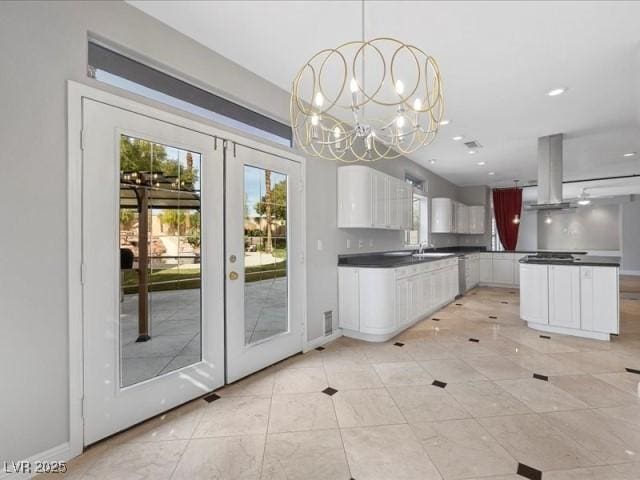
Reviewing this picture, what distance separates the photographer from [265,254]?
9.52 feet

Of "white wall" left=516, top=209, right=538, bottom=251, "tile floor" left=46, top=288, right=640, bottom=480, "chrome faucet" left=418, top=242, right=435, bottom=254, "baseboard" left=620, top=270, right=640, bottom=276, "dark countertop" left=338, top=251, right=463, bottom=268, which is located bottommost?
"tile floor" left=46, top=288, right=640, bottom=480

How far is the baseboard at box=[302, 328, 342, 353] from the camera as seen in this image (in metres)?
3.34

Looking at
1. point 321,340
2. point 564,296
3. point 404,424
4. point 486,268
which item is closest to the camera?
point 404,424

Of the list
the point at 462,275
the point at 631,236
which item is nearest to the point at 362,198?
the point at 462,275

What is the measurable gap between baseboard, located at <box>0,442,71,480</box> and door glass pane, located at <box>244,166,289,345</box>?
1.32 m

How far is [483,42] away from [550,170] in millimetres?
3113

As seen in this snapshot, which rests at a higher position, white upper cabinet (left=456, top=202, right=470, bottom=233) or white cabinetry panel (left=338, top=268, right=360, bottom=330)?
white upper cabinet (left=456, top=202, right=470, bottom=233)

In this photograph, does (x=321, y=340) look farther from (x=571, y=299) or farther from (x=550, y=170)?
(x=550, y=170)

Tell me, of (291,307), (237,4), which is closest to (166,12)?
(237,4)

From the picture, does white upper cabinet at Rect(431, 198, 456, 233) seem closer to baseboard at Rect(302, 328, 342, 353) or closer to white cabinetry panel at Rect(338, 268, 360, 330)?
white cabinetry panel at Rect(338, 268, 360, 330)

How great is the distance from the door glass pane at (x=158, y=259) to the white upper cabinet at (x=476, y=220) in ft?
25.2

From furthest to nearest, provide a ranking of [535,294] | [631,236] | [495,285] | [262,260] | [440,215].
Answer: [631,236]
[495,285]
[440,215]
[535,294]
[262,260]

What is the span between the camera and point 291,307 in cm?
316

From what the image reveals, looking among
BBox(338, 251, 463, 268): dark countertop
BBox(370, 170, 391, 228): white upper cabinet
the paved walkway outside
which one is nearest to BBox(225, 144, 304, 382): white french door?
the paved walkway outside
